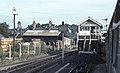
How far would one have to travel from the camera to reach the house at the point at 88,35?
1907 inches

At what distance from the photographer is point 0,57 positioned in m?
40.5

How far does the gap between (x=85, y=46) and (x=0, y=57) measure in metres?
12.6

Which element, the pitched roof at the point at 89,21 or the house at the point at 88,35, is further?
the pitched roof at the point at 89,21

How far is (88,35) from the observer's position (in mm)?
49969

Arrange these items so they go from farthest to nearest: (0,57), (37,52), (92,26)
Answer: (37,52) → (92,26) → (0,57)

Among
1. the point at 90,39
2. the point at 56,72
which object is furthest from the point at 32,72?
the point at 90,39

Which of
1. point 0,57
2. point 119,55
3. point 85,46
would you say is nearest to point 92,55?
point 85,46

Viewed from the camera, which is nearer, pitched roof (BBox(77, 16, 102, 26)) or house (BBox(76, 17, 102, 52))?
house (BBox(76, 17, 102, 52))

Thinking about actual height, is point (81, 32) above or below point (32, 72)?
above

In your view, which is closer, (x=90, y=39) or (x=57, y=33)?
(x=90, y=39)

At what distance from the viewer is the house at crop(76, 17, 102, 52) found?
48.4 meters

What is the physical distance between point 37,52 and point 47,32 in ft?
154

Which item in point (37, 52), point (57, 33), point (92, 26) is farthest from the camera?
point (57, 33)

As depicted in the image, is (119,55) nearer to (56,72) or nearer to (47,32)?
(56,72)
